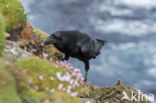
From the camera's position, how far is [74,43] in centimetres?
1065

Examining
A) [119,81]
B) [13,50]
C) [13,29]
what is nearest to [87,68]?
[119,81]

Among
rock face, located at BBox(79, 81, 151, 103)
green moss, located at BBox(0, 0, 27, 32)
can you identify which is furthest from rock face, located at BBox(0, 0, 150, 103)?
green moss, located at BBox(0, 0, 27, 32)

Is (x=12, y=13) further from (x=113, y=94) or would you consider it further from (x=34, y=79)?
(x=34, y=79)

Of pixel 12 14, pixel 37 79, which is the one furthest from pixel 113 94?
pixel 37 79

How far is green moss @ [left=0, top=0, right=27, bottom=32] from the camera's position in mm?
12039

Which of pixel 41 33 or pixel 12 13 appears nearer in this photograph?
pixel 12 13

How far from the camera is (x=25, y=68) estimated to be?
228 inches

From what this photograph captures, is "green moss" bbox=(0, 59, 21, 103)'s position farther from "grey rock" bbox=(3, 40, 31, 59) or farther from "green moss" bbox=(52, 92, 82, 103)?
"grey rock" bbox=(3, 40, 31, 59)

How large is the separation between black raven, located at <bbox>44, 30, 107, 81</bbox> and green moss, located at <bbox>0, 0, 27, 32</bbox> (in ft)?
7.60

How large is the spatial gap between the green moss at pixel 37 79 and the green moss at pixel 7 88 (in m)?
0.39

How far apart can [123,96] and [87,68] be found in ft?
7.54

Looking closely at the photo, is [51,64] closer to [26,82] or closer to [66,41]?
[26,82]

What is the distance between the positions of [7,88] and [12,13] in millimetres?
7926

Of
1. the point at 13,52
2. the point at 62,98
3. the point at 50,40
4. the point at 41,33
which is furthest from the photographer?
the point at 41,33
